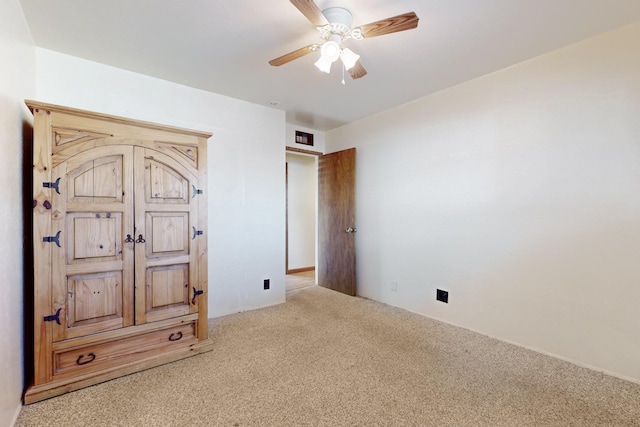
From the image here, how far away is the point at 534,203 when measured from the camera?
94.4 inches

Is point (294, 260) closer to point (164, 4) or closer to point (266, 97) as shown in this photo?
point (266, 97)

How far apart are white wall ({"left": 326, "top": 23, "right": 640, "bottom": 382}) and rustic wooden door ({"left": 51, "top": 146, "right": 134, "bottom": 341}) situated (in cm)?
277

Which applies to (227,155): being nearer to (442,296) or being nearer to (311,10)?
(311,10)

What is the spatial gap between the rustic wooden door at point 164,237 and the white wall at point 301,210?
3.13 m

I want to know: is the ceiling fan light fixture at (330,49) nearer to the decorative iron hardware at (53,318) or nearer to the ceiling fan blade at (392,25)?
the ceiling fan blade at (392,25)

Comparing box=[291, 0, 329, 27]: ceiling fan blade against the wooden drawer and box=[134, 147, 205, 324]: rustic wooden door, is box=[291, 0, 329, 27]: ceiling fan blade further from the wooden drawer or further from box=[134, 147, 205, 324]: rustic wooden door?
the wooden drawer

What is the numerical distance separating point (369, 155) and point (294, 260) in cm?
264

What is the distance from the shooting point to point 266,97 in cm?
323

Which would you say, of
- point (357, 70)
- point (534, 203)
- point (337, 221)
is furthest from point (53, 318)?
point (534, 203)

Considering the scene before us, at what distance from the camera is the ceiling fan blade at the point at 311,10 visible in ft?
4.68

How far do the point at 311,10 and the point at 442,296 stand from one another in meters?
2.84

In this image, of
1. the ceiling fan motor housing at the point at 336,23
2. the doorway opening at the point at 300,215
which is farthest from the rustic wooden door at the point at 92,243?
the doorway opening at the point at 300,215

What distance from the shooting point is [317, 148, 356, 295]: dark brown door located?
4.00 m

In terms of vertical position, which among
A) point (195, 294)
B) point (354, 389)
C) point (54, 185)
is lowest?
point (354, 389)
